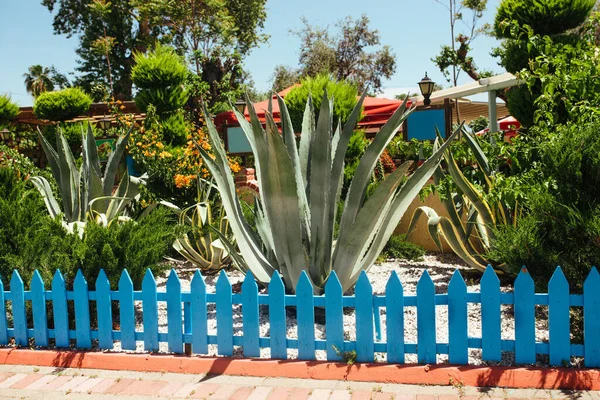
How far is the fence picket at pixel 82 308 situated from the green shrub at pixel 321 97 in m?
4.24

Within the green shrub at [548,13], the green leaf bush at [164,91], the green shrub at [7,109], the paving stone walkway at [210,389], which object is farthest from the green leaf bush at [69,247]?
the green shrub at [7,109]

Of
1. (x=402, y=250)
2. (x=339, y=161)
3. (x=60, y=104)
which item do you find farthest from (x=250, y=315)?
(x=60, y=104)

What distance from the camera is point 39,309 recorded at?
11.9 feet

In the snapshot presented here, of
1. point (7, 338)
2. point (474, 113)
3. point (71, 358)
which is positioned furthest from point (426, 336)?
point (474, 113)

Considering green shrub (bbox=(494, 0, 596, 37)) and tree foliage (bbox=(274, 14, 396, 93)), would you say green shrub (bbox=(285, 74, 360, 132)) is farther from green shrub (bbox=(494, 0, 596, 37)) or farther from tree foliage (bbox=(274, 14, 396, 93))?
tree foliage (bbox=(274, 14, 396, 93))

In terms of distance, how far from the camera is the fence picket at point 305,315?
3.20 m

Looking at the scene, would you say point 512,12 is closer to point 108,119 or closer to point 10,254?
point 10,254

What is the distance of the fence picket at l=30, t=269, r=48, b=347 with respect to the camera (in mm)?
3613

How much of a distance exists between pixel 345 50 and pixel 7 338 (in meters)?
24.9

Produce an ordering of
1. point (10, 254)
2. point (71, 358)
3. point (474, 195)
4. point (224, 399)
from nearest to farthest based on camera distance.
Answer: point (224, 399)
point (71, 358)
point (10, 254)
point (474, 195)

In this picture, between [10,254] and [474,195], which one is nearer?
[10,254]

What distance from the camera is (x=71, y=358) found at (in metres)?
3.48

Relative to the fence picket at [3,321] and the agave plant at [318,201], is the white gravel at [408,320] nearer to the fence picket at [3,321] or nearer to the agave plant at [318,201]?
the agave plant at [318,201]

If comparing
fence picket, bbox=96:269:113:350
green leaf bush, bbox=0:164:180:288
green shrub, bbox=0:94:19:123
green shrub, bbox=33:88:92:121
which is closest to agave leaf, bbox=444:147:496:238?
green leaf bush, bbox=0:164:180:288
